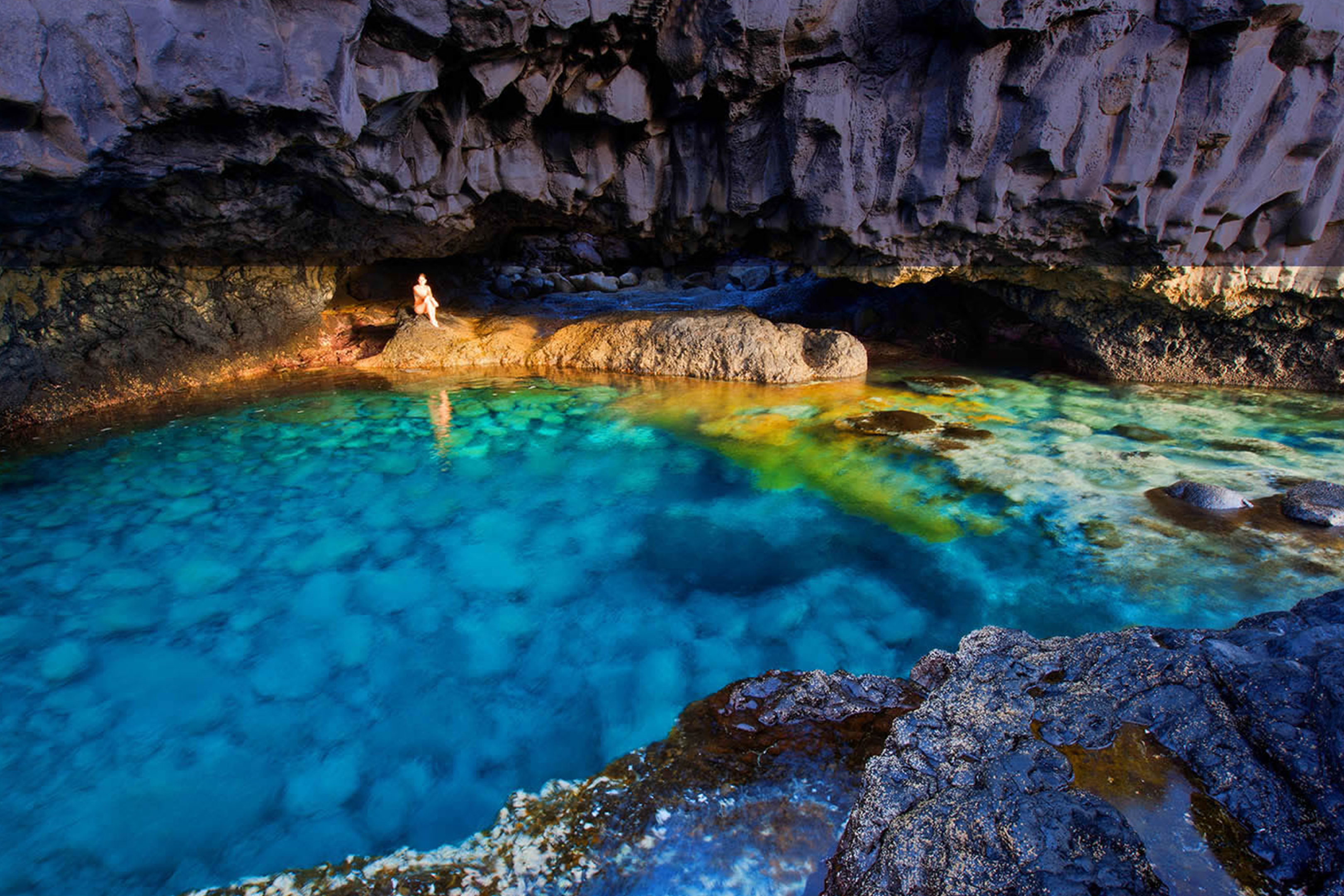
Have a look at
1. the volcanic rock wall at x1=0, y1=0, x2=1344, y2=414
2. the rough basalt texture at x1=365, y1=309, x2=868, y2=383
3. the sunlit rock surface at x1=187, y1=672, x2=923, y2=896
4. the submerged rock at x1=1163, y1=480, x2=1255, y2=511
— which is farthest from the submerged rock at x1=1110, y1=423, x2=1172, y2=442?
the sunlit rock surface at x1=187, y1=672, x2=923, y2=896

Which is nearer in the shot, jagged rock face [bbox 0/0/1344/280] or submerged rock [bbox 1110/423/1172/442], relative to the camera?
jagged rock face [bbox 0/0/1344/280]

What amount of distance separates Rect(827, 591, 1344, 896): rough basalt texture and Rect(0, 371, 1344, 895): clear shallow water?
1.26 metres

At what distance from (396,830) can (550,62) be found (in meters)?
6.55

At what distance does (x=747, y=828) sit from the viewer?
6.57ft

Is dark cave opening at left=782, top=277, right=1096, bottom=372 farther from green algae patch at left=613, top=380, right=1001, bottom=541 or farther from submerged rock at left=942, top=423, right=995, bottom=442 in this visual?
submerged rock at left=942, top=423, right=995, bottom=442

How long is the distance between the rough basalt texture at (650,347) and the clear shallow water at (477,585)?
1.66m

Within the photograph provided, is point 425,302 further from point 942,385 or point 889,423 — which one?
point 942,385

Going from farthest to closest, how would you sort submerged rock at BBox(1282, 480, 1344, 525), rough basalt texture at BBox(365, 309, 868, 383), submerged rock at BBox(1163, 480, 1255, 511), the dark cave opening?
the dark cave opening
rough basalt texture at BBox(365, 309, 868, 383)
submerged rock at BBox(1163, 480, 1255, 511)
submerged rock at BBox(1282, 480, 1344, 525)

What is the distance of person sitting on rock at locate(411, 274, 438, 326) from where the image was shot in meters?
9.07

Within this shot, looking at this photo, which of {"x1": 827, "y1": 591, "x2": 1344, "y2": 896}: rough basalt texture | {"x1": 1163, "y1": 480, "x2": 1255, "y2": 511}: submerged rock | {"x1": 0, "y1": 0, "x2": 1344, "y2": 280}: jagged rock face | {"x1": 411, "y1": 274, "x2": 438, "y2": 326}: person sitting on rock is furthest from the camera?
{"x1": 411, "y1": 274, "x2": 438, "y2": 326}: person sitting on rock

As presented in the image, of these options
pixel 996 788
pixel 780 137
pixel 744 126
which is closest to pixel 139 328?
pixel 744 126

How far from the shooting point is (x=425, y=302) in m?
9.17

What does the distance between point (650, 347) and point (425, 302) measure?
323cm

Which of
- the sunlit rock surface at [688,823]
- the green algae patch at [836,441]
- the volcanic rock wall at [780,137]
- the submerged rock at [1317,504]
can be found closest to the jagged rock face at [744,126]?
the volcanic rock wall at [780,137]
